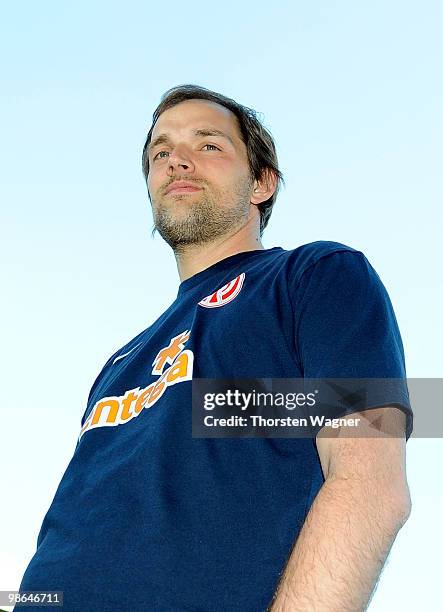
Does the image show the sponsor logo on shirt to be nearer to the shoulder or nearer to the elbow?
the shoulder

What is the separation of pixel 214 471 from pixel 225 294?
885mm

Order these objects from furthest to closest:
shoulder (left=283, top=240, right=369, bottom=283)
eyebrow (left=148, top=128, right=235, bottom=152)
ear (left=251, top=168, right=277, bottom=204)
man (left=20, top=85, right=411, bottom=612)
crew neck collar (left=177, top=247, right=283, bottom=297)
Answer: ear (left=251, top=168, right=277, bottom=204)
eyebrow (left=148, top=128, right=235, bottom=152)
crew neck collar (left=177, top=247, right=283, bottom=297)
shoulder (left=283, top=240, right=369, bottom=283)
man (left=20, top=85, right=411, bottom=612)

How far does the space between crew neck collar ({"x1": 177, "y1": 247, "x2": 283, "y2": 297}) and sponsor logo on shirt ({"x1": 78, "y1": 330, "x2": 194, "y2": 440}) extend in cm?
58

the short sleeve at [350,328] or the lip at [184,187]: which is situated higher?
the lip at [184,187]

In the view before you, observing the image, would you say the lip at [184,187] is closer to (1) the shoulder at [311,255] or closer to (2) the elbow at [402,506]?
(1) the shoulder at [311,255]

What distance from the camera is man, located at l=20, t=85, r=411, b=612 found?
2064 millimetres

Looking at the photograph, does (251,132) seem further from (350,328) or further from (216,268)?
(350,328)

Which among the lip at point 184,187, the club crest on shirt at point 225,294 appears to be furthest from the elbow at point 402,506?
the lip at point 184,187

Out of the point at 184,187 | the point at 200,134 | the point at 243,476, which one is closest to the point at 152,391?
the point at 243,476

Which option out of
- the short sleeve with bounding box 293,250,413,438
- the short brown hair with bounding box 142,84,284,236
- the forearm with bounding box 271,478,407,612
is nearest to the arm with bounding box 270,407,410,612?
the forearm with bounding box 271,478,407,612

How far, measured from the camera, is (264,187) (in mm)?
4691

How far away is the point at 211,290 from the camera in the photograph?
3457 mm

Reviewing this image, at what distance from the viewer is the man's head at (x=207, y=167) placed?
406cm

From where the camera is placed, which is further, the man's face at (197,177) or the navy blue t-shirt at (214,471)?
the man's face at (197,177)
